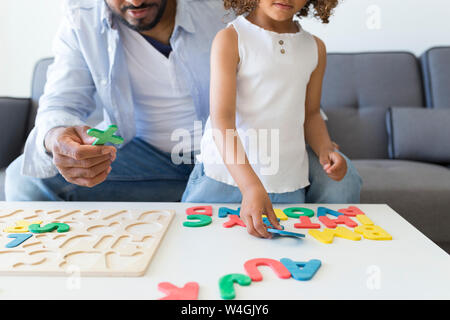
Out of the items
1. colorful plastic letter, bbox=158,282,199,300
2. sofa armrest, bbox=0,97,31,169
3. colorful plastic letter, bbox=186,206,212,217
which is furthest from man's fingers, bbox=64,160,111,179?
sofa armrest, bbox=0,97,31,169

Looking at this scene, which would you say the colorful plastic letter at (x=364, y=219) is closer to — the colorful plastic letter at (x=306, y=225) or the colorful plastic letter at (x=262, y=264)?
the colorful plastic letter at (x=306, y=225)

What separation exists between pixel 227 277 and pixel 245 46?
575 millimetres

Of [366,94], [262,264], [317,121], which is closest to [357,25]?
[366,94]

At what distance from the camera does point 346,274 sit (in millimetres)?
501

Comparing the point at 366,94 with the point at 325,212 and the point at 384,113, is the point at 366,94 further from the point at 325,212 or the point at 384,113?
the point at 325,212

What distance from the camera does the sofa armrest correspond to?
1.48 meters

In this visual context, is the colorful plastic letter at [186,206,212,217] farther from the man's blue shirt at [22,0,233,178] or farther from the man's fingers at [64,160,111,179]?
the man's blue shirt at [22,0,233,178]

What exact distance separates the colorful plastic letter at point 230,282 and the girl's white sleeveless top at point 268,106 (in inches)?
17.1

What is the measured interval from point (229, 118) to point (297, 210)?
238mm

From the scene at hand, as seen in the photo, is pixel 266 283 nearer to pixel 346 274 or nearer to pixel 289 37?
pixel 346 274

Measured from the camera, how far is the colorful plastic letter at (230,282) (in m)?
0.43

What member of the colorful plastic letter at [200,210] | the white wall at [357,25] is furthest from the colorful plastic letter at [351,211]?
the white wall at [357,25]

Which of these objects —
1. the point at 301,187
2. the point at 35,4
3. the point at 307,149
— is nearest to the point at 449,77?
the point at 307,149

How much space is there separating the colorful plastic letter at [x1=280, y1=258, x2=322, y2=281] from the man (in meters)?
0.48
